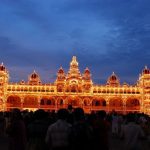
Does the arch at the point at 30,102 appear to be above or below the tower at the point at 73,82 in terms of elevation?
below

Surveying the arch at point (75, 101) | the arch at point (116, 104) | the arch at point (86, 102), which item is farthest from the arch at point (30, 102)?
the arch at point (116, 104)

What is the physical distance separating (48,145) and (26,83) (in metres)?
66.2

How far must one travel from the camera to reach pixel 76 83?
70250 millimetres

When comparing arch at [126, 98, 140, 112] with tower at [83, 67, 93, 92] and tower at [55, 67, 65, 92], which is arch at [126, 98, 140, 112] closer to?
tower at [83, 67, 93, 92]

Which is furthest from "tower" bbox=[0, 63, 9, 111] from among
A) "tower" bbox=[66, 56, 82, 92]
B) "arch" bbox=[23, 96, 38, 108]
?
"tower" bbox=[66, 56, 82, 92]

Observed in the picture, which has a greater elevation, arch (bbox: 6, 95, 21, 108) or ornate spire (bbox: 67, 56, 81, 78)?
ornate spire (bbox: 67, 56, 81, 78)

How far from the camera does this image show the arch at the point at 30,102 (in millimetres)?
70312

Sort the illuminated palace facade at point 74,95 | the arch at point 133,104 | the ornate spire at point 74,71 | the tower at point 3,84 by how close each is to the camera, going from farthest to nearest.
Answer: the ornate spire at point 74,71 < the arch at point 133,104 < the illuminated palace facade at point 74,95 < the tower at point 3,84

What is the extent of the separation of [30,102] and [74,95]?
851cm

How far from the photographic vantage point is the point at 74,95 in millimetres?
68938

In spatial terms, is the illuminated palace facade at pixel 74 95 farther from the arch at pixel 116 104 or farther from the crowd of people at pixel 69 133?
the crowd of people at pixel 69 133

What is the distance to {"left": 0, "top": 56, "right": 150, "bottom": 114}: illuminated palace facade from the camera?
226ft

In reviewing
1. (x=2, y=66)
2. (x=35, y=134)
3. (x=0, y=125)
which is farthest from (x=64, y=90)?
(x=35, y=134)

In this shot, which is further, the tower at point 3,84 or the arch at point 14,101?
the arch at point 14,101
